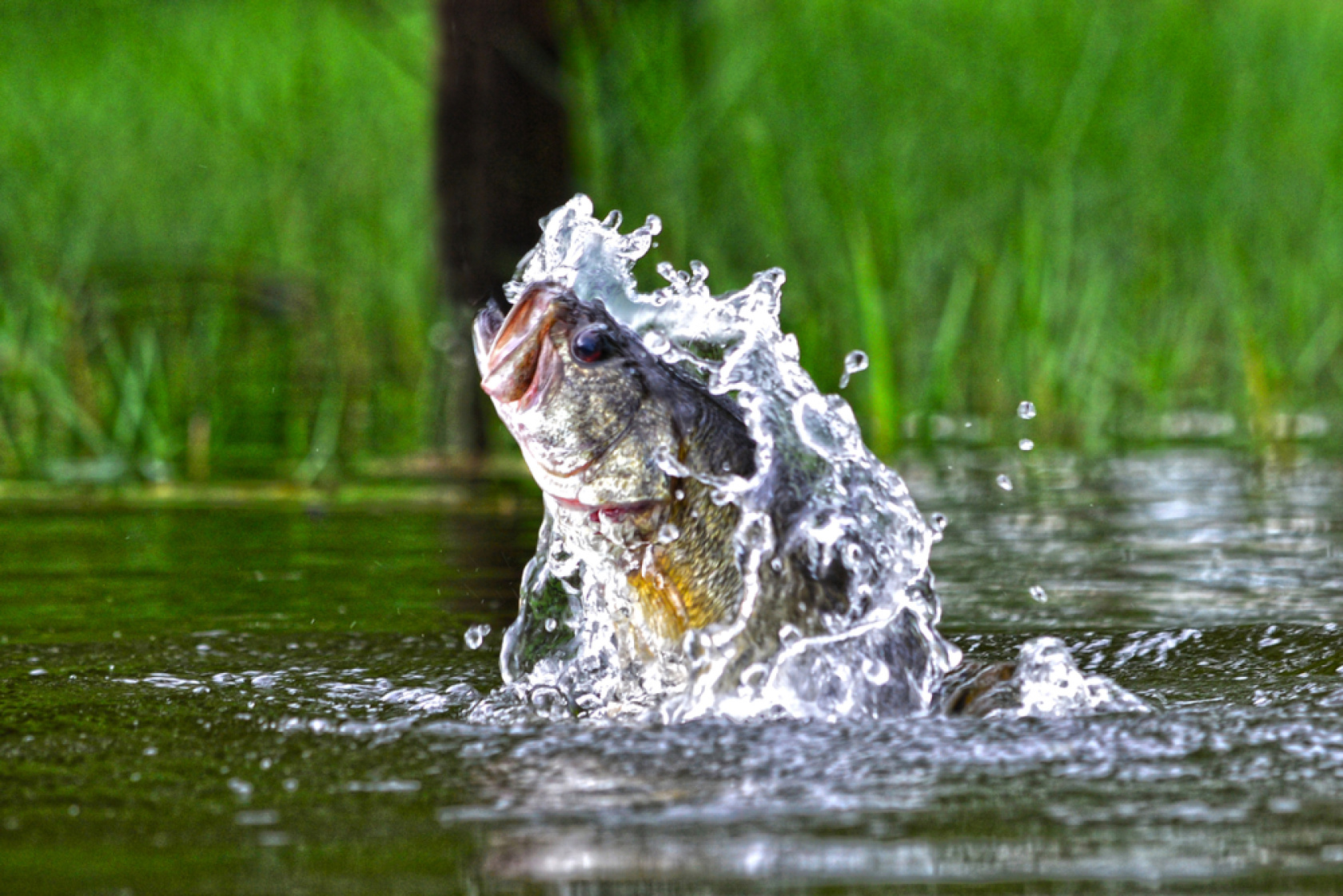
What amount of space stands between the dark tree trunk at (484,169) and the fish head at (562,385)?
13.5 ft

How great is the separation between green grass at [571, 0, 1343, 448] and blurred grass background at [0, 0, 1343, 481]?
0.02 meters

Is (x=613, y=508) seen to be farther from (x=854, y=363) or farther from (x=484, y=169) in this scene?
(x=484, y=169)

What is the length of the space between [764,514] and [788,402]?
369mm

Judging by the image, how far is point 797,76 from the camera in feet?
22.3

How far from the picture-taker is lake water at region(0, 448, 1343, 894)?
2109mm

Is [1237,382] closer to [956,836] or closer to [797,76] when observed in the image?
[797,76]

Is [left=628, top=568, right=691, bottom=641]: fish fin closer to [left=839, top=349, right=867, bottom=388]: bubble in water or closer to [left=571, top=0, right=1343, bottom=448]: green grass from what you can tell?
[left=839, top=349, right=867, bottom=388]: bubble in water

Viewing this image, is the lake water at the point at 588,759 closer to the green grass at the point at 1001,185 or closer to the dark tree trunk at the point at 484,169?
the green grass at the point at 1001,185

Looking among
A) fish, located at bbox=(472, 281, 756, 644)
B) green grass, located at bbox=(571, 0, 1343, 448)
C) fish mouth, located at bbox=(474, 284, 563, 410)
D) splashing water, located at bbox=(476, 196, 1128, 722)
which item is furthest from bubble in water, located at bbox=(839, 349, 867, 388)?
green grass, located at bbox=(571, 0, 1343, 448)

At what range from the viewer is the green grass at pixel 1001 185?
6.34m

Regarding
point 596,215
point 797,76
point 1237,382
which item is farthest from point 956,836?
point 1237,382

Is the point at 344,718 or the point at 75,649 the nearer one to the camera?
the point at 344,718

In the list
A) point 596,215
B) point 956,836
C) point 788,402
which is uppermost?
point 596,215

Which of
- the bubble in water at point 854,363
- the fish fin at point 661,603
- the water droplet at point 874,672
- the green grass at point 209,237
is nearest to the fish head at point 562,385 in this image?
the fish fin at point 661,603
